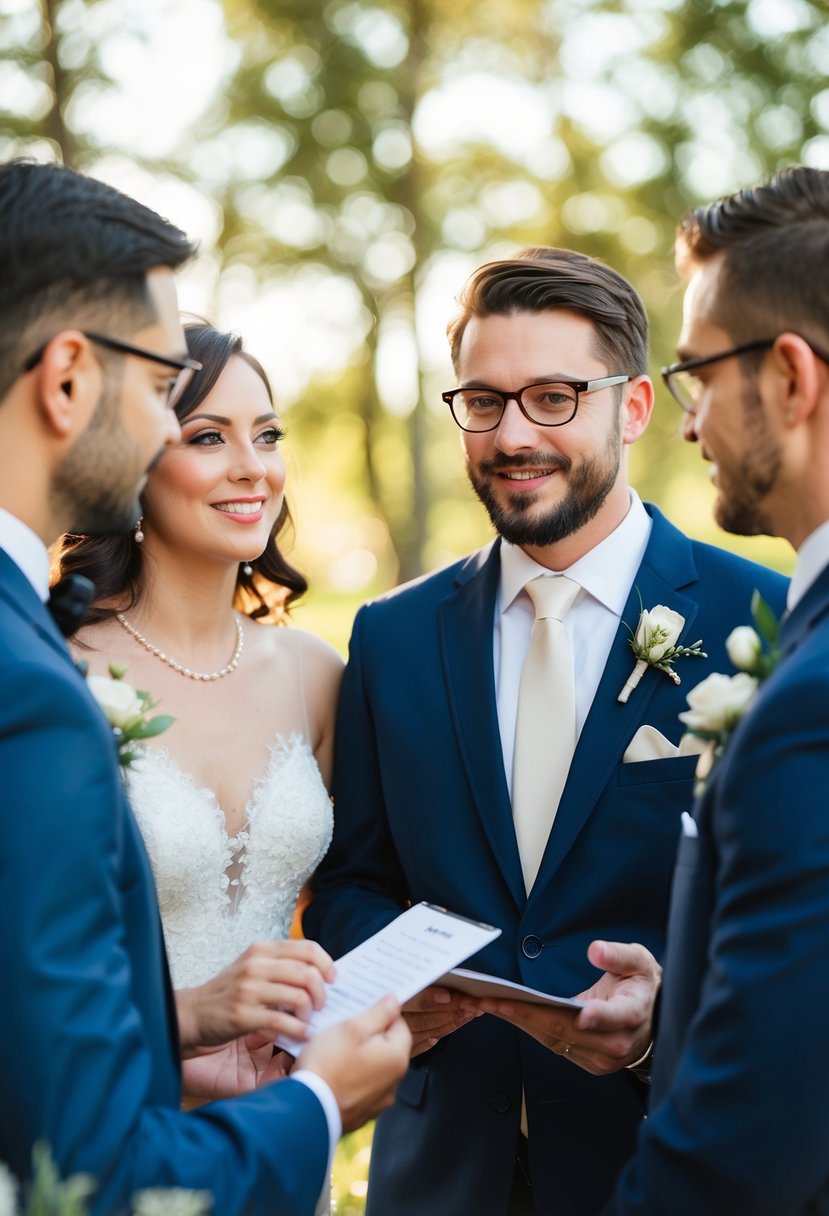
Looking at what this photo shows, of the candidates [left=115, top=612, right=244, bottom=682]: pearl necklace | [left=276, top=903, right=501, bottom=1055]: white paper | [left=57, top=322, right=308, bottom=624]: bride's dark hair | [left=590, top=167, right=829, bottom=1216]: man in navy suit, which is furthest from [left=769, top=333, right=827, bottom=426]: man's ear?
[left=115, top=612, right=244, bottom=682]: pearl necklace

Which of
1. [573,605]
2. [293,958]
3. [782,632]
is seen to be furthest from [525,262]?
[293,958]

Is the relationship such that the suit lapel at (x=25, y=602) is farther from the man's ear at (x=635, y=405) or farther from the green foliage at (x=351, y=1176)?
the green foliage at (x=351, y=1176)

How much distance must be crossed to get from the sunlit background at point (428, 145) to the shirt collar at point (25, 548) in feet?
37.6

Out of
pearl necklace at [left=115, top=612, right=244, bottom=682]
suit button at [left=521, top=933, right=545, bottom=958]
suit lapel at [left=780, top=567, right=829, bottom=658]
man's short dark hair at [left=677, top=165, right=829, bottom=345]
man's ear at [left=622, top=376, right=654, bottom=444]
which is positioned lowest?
suit button at [left=521, top=933, right=545, bottom=958]

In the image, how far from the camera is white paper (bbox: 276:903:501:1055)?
2.77m

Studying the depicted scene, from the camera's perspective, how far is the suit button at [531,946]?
3.39 meters

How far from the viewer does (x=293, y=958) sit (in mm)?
2930

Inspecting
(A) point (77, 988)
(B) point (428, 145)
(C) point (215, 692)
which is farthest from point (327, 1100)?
(B) point (428, 145)

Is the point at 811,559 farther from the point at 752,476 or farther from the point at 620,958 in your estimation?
the point at 620,958

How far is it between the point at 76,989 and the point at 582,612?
2138 mm

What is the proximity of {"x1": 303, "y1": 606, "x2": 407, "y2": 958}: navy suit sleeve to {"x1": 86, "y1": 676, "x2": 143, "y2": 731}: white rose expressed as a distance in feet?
4.09

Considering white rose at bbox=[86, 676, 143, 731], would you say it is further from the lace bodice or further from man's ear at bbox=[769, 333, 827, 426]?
man's ear at bbox=[769, 333, 827, 426]

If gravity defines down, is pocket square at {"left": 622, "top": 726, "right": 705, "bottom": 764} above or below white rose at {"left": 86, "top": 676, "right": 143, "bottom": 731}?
below

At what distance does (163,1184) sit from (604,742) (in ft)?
5.75
